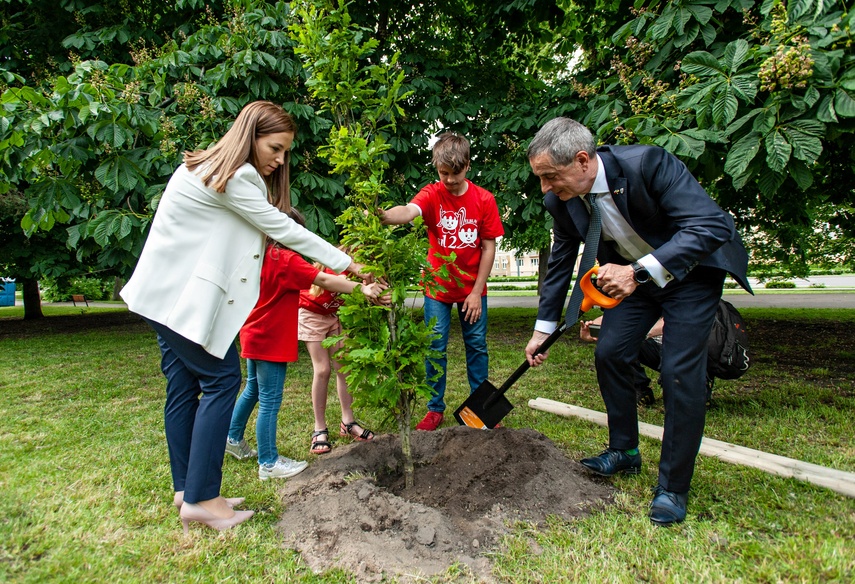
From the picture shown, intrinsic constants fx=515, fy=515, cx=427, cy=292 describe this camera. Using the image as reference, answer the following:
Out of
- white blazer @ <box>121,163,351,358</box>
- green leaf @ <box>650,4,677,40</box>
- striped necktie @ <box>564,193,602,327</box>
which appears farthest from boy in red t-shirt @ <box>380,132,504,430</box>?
green leaf @ <box>650,4,677,40</box>

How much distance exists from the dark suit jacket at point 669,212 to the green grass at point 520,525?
1106mm

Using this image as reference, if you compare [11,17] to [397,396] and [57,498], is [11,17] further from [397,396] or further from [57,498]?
[397,396]

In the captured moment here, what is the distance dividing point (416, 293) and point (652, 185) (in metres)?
1.29

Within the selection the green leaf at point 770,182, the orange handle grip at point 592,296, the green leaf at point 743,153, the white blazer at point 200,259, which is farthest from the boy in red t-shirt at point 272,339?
the green leaf at point 770,182

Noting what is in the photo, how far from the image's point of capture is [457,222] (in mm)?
3635

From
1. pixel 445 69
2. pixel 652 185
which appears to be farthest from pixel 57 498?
pixel 445 69

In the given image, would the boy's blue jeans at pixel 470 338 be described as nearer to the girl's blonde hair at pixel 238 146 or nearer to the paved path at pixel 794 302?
the girl's blonde hair at pixel 238 146

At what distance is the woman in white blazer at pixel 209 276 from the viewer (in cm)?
222

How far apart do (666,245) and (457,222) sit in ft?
5.24

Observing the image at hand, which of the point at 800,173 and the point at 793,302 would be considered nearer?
the point at 800,173

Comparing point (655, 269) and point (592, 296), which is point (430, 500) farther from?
point (655, 269)

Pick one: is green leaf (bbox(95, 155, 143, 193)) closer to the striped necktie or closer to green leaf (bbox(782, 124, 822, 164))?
the striped necktie

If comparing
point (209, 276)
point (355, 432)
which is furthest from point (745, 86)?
point (355, 432)

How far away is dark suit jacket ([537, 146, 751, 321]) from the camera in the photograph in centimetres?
228
